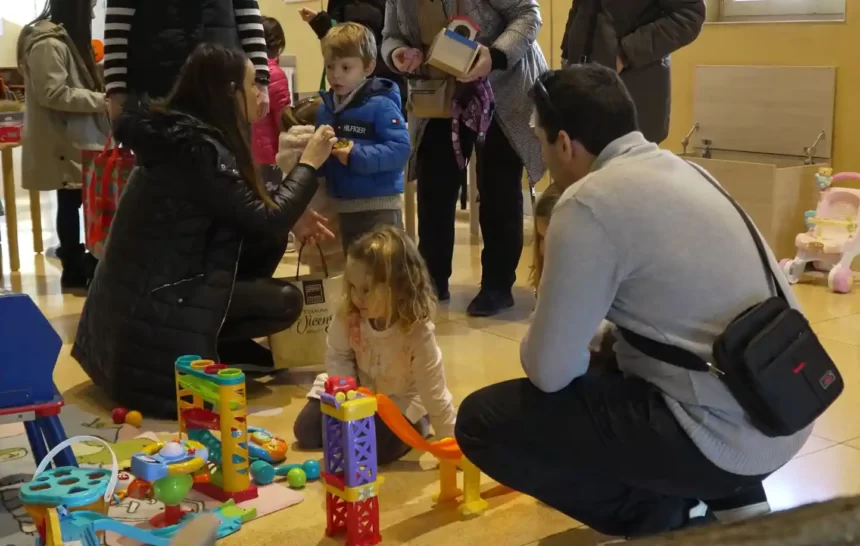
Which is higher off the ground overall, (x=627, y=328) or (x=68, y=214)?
(x=627, y=328)

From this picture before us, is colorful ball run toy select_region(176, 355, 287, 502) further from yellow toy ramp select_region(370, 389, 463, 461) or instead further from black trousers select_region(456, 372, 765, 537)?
black trousers select_region(456, 372, 765, 537)

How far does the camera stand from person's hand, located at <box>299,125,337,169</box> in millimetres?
2969

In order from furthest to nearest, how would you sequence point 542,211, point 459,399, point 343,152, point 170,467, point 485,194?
point 485,194 → point 343,152 → point 459,399 → point 542,211 → point 170,467

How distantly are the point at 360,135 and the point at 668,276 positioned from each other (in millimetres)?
1766

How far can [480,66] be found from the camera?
3.58 meters

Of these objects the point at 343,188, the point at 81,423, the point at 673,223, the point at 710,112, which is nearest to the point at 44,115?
the point at 343,188

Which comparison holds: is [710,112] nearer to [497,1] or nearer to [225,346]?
[497,1]

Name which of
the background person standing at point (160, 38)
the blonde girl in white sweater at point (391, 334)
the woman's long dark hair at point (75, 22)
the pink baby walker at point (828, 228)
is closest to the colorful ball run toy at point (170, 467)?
the blonde girl in white sweater at point (391, 334)

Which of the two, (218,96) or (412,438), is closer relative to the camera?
(412,438)

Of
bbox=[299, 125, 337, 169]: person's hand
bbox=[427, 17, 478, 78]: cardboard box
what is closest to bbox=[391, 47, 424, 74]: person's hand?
bbox=[427, 17, 478, 78]: cardboard box

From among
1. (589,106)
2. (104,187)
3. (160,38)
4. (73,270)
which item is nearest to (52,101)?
(73,270)

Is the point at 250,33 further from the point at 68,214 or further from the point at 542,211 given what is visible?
the point at 68,214

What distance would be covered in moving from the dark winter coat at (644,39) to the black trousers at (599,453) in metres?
1.75

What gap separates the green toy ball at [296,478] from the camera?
2.38 meters
